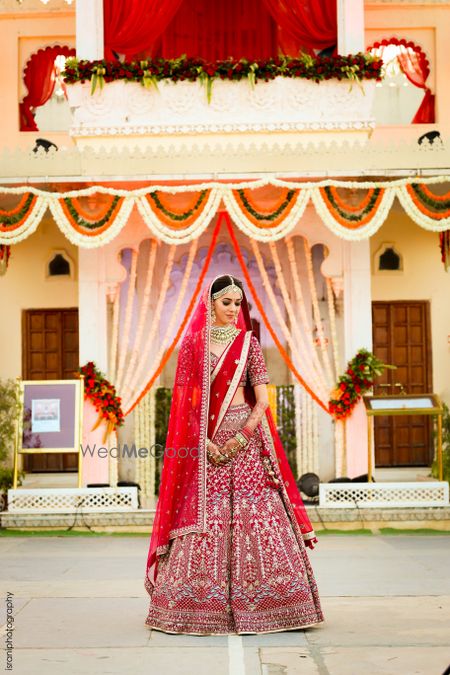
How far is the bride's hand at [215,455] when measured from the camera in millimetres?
6251

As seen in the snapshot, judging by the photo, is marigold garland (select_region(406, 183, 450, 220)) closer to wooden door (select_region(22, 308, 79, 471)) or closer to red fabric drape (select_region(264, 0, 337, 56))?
red fabric drape (select_region(264, 0, 337, 56))

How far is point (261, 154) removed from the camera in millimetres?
12336

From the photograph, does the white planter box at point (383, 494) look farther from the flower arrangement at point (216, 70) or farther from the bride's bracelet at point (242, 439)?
the bride's bracelet at point (242, 439)

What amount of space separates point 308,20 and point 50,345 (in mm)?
5557

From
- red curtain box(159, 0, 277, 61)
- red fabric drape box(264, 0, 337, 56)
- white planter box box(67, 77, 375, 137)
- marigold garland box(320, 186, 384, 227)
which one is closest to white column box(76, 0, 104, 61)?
white planter box box(67, 77, 375, 137)

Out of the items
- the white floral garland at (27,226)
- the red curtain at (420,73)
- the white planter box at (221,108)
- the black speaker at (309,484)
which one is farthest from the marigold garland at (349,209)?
the red curtain at (420,73)

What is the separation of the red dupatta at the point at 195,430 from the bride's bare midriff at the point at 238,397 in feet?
0.14

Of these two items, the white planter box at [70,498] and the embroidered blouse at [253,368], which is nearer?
the embroidered blouse at [253,368]

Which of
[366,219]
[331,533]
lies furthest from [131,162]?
[331,533]

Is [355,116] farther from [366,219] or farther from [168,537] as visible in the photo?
[168,537]

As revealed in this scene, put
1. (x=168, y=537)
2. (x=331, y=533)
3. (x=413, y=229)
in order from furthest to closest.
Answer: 1. (x=413, y=229)
2. (x=331, y=533)
3. (x=168, y=537)

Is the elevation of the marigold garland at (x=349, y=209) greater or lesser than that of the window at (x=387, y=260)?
greater

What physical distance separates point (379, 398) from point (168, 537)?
647 cm

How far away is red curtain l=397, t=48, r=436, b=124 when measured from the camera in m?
15.9
